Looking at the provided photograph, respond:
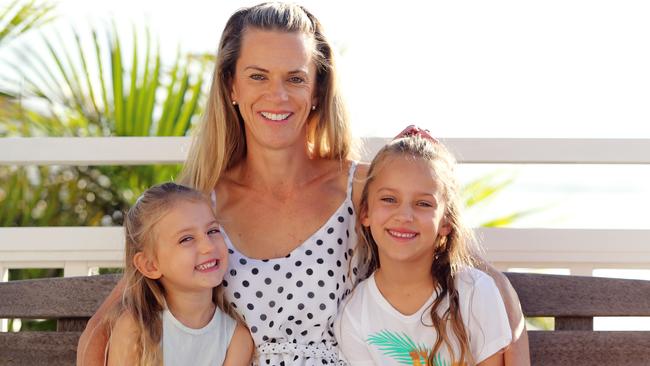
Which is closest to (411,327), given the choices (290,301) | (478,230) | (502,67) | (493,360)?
(493,360)

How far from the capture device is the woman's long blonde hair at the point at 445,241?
9.27 ft

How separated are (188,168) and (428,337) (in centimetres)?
84

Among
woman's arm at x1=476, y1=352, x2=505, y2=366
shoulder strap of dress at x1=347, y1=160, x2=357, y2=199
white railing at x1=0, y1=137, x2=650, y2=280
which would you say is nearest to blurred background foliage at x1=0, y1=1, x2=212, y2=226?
white railing at x1=0, y1=137, x2=650, y2=280

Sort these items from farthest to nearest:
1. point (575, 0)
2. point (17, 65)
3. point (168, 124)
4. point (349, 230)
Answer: point (575, 0) → point (17, 65) → point (168, 124) → point (349, 230)

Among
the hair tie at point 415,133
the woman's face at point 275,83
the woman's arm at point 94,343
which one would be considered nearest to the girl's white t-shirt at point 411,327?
the hair tie at point 415,133

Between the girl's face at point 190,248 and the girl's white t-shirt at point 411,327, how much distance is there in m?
0.36

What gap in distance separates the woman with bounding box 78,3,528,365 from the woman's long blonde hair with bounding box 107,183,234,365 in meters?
0.12

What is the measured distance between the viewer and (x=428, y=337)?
287 centimetres

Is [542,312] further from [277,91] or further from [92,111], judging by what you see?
→ [92,111]

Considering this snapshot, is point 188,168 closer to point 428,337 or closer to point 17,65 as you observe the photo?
point 428,337

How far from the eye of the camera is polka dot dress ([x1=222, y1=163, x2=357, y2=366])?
2.95 meters

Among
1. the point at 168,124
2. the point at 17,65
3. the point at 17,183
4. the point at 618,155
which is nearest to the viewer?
the point at 618,155

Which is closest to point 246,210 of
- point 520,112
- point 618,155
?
point 618,155

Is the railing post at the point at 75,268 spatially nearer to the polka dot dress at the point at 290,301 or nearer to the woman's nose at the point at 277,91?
the polka dot dress at the point at 290,301
